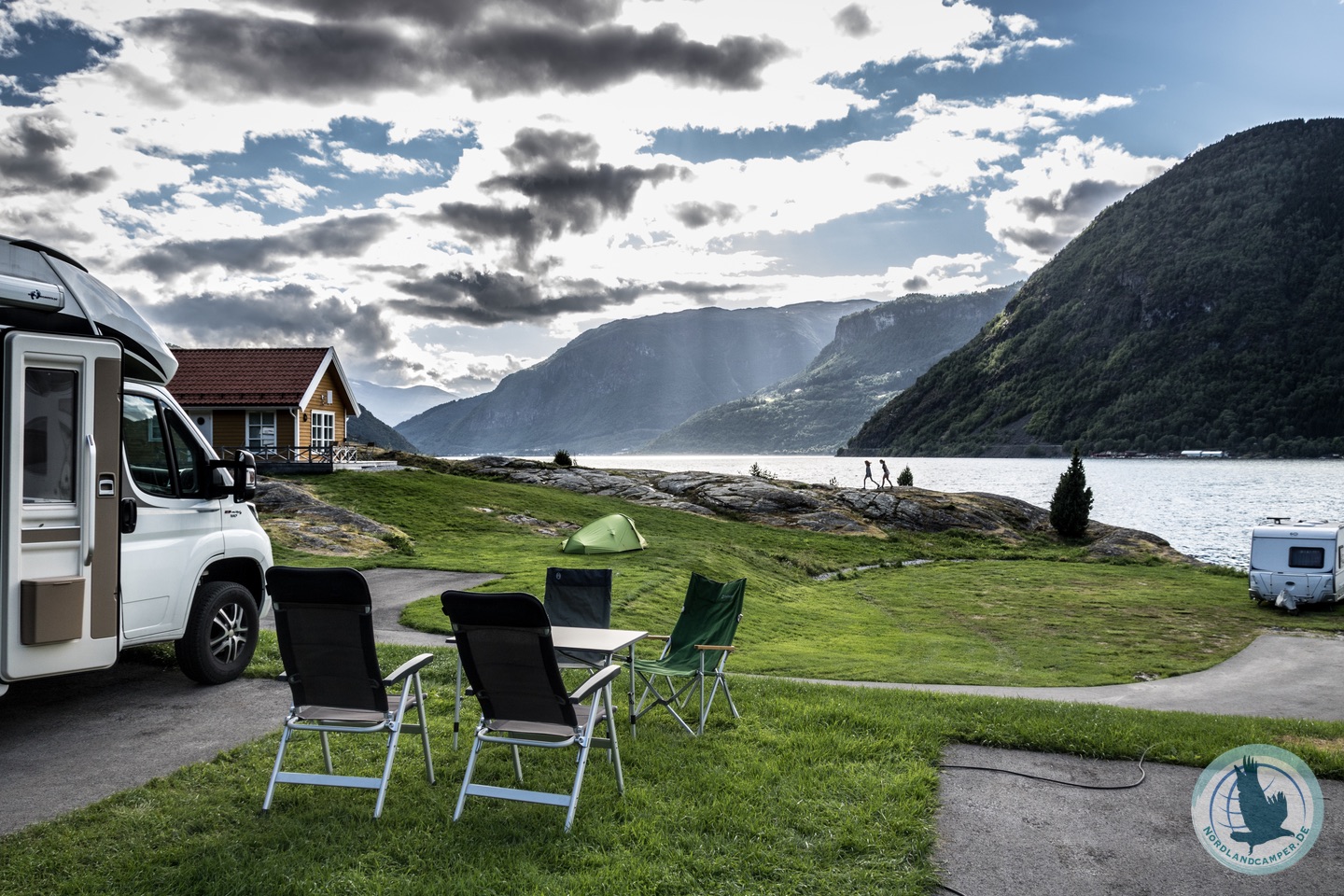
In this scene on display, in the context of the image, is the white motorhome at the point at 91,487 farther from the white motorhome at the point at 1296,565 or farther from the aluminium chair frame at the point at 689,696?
the white motorhome at the point at 1296,565

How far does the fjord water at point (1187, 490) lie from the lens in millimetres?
57188

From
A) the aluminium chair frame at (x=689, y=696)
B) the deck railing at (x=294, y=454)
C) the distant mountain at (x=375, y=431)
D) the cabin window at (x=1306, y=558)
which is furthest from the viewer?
the distant mountain at (x=375, y=431)

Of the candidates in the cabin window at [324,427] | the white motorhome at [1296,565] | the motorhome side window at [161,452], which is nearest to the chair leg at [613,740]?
the motorhome side window at [161,452]

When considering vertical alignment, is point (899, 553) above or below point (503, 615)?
below

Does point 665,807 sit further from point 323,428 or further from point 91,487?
point 323,428

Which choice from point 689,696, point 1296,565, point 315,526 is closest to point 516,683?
point 689,696

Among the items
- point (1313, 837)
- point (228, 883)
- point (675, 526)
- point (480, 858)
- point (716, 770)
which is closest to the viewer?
point (228, 883)

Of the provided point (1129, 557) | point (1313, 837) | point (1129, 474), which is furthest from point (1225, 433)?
point (1313, 837)

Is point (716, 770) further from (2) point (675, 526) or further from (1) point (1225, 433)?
(1) point (1225, 433)

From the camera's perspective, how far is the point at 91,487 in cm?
668

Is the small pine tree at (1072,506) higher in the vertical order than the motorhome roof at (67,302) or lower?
lower

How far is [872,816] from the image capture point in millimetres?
5445

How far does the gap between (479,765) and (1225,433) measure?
185m

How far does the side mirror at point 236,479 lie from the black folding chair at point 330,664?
3249mm
